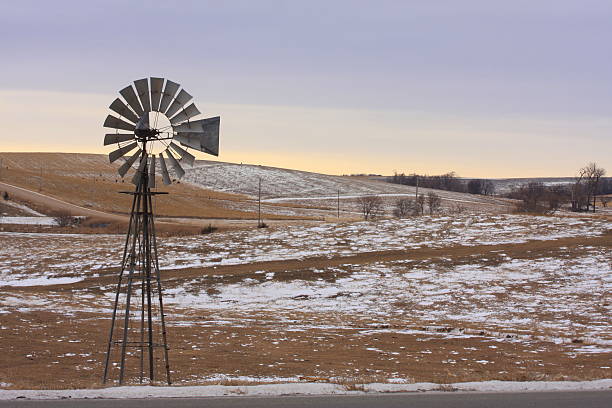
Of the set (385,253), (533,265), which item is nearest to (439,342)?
(533,265)

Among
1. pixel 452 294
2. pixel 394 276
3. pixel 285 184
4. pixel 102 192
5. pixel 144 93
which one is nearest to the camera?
pixel 144 93

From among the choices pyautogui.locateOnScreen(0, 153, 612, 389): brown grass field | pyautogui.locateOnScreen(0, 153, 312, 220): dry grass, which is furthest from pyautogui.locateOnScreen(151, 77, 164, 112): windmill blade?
pyautogui.locateOnScreen(0, 153, 312, 220): dry grass

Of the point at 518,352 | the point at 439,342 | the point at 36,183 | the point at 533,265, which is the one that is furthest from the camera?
the point at 36,183

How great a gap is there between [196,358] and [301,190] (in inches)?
4982

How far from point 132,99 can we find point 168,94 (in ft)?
2.78

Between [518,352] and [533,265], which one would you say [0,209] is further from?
[518,352]

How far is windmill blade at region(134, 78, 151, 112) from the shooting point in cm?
1659

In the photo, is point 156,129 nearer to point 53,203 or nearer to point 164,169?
point 164,169

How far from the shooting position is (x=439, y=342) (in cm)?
2530

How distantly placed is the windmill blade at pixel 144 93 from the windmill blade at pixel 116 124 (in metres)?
0.55

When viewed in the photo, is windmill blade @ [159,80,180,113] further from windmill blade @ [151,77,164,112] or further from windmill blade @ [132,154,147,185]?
windmill blade @ [132,154,147,185]

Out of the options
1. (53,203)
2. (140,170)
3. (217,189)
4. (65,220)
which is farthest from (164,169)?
(217,189)

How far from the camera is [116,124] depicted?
16891 millimetres

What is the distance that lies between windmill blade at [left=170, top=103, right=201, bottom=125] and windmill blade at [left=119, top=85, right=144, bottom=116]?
31.1 inches
